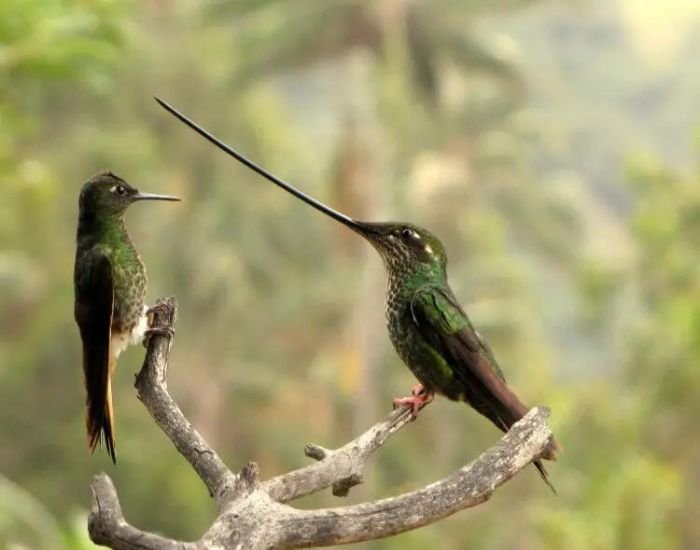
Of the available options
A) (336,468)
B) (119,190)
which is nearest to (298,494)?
(336,468)

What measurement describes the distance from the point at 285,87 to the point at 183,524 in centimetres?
2004

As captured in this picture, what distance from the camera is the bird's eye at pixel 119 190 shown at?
1.42 meters

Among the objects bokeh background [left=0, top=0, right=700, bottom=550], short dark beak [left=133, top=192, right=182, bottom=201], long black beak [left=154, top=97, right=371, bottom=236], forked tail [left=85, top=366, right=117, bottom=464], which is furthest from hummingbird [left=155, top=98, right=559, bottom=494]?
bokeh background [left=0, top=0, right=700, bottom=550]

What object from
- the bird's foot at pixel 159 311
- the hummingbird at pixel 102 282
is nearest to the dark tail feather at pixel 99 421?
the hummingbird at pixel 102 282

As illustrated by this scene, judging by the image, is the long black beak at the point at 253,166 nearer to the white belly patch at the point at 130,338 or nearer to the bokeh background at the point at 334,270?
the white belly patch at the point at 130,338

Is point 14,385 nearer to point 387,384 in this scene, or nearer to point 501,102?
point 387,384

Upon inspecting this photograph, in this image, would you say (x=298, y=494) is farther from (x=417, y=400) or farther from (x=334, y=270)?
(x=334, y=270)

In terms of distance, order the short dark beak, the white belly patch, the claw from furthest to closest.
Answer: the claw, the white belly patch, the short dark beak

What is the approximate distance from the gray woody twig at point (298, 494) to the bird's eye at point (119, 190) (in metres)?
0.23

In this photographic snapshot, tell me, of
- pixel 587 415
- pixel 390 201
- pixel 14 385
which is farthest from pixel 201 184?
pixel 587 415

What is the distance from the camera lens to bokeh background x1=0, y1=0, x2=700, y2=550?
16594 mm

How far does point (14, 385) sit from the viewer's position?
17.8m

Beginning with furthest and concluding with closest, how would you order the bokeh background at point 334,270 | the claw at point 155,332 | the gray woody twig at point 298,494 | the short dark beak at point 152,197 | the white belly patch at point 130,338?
the bokeh background at point 334,270, the claw at point 155,332, the white belly patch at point 130,338, the short dark beak at point 152,197, the gray woody twig at point 298,494

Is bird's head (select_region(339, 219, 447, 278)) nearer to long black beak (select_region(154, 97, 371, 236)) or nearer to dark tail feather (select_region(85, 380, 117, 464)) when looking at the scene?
long black beak (select_region(154, 97, 371, 236))
